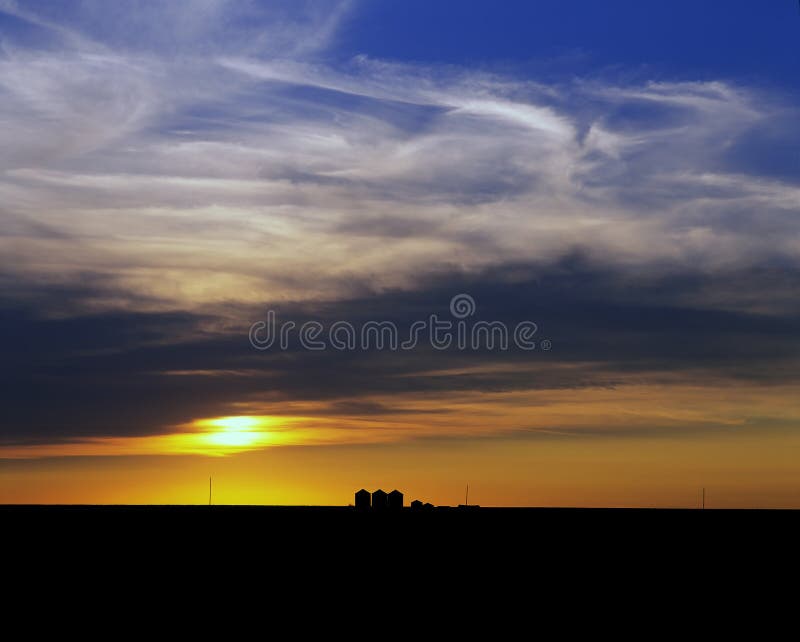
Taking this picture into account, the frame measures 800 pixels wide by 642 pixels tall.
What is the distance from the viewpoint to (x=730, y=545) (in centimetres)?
14438

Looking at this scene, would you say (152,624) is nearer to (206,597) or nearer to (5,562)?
(206,597)

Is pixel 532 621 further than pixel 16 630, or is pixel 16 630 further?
pixel 532 621

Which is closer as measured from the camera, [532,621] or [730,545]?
[532,621]

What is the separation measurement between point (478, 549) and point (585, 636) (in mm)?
61039

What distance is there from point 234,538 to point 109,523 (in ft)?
159

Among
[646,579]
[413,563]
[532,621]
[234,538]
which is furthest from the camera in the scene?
[234,538]

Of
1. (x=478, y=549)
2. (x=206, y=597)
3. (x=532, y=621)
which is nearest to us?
(x=532, y=621)

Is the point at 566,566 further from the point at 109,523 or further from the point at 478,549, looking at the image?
the point at 109,523

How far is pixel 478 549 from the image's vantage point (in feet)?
405

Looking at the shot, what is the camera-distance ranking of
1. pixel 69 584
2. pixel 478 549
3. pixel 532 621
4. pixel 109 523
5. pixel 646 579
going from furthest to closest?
pixel 109 523 → pixel 478 549 → pixel 646 579 → pixel 69 584 → pixel 532 621

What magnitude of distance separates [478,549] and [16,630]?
70.3m

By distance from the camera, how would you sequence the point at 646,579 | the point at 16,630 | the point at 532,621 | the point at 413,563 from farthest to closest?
the point at 413,563 < the point at 646,579 < the point at 532,621 < the point at 16,630

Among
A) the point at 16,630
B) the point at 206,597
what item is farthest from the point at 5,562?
the point at 16,630

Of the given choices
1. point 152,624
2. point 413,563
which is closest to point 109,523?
point 413,563
